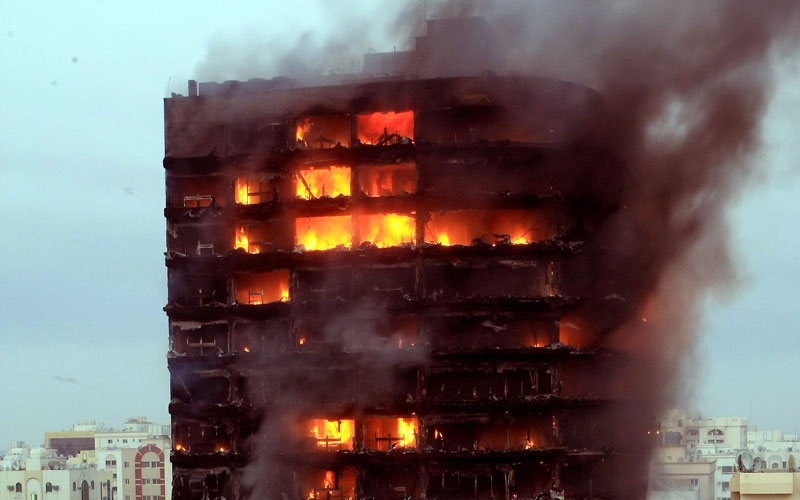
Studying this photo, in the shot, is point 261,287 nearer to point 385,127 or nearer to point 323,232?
point 323,232

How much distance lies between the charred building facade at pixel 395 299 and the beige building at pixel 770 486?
2837 centimetres

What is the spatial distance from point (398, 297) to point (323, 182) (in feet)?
23.3

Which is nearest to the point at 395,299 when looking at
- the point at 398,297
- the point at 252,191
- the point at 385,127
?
the point at 398,297

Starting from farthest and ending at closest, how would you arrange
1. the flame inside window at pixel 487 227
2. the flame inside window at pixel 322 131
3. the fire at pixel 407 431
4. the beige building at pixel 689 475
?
1. the beige building at pixel 689 475
2. the flame inside window at pixel 322 131
3. the flame inside window at pixel 487 227
4. the fire at pixel 407 431

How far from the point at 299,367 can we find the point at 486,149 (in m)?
13.7

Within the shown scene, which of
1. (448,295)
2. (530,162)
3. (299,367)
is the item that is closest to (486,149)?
(530,162)

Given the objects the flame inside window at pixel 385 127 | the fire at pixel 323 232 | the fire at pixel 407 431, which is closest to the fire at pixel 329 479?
the fire at pixel 407 431

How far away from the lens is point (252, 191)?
223ft

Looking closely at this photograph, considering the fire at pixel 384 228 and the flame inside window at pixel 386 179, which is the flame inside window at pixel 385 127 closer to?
the flame inside window at pixel 386 179

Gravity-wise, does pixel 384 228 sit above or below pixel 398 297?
above

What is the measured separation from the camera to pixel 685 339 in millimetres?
73125

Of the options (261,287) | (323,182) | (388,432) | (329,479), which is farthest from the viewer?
(261,287)

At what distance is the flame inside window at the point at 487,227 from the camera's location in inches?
2566

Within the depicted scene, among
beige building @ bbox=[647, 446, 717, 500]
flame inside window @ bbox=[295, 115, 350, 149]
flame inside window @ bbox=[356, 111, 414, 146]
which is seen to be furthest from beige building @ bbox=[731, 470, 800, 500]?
beige building @ bbox=[647, 446, 717, 500]
